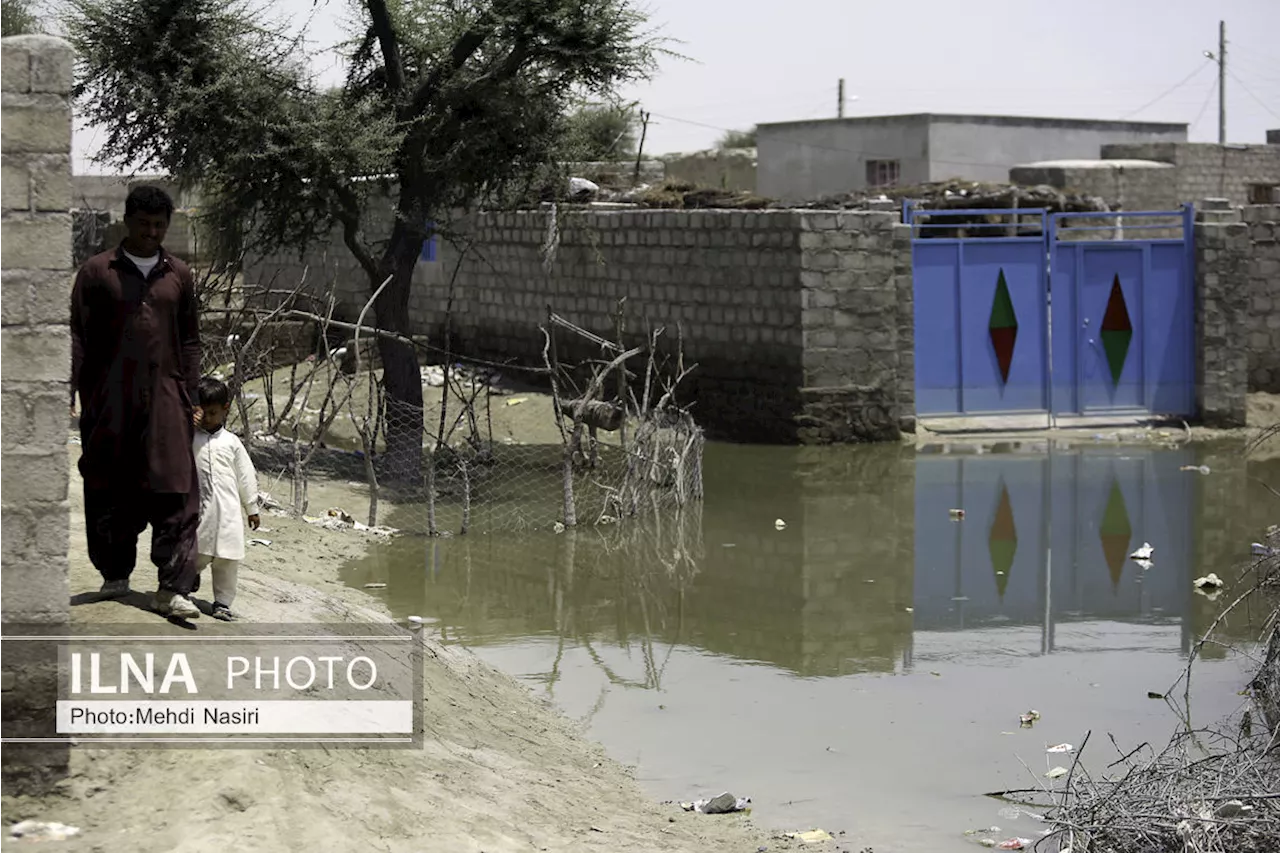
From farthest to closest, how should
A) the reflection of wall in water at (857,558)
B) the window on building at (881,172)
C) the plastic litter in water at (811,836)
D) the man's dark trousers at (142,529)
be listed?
1. the window on building at (881,172)
2. the reflection of wall in water at (857,558)
3. the plastic litter in water at (811,836)
4. the man's dark trousers at (142,529)

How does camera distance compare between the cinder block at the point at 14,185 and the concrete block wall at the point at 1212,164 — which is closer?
the cinder block at the point at 14,185

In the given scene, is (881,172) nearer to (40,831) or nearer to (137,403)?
(137,403)

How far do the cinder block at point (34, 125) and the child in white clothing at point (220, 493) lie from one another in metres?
1.29

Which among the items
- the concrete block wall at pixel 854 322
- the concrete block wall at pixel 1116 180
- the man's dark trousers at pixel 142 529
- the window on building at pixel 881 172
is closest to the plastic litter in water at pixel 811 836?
the man's dark trousers at pixel 142 529

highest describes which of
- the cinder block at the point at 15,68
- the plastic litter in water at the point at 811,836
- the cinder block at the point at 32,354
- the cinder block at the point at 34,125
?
the cinder block at the point at 15,68

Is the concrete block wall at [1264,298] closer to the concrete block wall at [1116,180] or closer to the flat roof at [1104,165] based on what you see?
the concrete block wall at [1116,180]

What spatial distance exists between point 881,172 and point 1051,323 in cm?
1435

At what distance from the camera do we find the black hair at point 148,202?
17.2ft

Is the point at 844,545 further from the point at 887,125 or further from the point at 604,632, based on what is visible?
Result: the point at 887,125

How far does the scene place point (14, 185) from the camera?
4656 millimetres

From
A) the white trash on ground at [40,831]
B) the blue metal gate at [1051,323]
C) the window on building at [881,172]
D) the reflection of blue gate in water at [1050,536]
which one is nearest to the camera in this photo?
the white trash on ground at [40,831]

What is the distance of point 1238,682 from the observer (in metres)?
7.55

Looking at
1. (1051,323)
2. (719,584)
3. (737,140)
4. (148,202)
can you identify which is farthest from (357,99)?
(737,140)

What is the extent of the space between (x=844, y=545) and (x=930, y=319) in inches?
201
